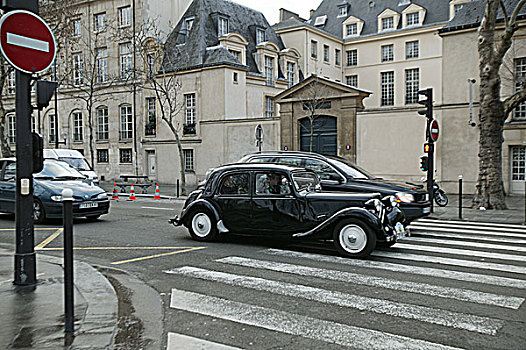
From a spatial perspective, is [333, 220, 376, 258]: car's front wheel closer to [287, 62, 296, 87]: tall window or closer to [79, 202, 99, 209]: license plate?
[79, 202, 99, 209]: license plate

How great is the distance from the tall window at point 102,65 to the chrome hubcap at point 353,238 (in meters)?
36.1

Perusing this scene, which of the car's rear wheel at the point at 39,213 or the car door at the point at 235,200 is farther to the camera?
the car's rear wheel at the point at 39,213

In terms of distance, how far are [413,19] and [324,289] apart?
156 ft

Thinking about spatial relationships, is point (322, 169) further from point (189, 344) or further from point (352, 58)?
point (352, 58)

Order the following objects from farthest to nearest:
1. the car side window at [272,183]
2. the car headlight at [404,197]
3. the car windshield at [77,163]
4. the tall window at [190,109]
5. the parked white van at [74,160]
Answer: the tall window at [190,109] → the car windshield at [77,163] → the parked white van at [74,160] → the car headlight at [404,197] → the car side window at [272,183]

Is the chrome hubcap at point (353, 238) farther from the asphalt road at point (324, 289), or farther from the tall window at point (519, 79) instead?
the tall window at point (519, 79)

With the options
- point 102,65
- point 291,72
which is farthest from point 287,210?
point 102,65

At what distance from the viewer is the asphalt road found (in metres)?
4.86

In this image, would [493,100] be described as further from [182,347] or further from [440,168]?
[182,347]

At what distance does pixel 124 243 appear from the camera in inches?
401

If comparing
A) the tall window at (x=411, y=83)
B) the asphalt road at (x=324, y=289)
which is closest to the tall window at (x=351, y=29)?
the tall window at (x=411, y=83)

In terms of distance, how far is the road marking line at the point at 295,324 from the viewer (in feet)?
15.3

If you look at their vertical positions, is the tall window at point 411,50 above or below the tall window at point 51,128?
above

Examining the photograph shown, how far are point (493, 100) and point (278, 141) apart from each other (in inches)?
562
